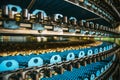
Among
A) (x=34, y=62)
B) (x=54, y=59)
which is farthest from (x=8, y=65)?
(x=54, y=59)

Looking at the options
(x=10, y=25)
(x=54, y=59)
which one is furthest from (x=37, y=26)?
(x=54, y=59)

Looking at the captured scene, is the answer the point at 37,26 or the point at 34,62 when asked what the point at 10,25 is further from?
the point at 34,62

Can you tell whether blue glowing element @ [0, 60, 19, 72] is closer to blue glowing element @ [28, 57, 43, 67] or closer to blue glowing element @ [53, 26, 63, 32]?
blue glowing element @ [28, 57, 43, 67]

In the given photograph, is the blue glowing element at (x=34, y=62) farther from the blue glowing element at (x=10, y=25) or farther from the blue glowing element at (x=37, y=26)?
the blue glowing element at (x=10, y=25)

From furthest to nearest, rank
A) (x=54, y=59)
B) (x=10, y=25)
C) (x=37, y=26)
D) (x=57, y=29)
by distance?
1. (x=54, y=59)
2. (x=57, y=29)
3. (x=37, y=26)
4. (x=10, y=25)

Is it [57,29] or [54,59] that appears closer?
[57,29]

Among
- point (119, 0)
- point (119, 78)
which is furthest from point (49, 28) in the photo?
point (119, 78)

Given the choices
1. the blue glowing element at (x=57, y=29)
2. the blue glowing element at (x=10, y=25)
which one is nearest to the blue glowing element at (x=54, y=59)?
the blue glowing element at (x=57, y=29)

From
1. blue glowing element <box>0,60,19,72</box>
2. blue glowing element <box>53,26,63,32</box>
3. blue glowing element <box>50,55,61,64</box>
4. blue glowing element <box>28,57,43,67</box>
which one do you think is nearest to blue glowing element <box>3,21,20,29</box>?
blue glowing element <box>0,60,19,72</box>

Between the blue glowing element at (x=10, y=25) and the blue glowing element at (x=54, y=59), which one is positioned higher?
the blue glowing element at (x=10, y=25)

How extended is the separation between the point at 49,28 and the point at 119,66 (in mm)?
6739

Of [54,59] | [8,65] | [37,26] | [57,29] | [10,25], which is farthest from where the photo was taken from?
[54,59]

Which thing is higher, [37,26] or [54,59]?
[37,26]

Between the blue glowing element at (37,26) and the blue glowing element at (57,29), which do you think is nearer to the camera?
the blue glowing element at (37,26)
